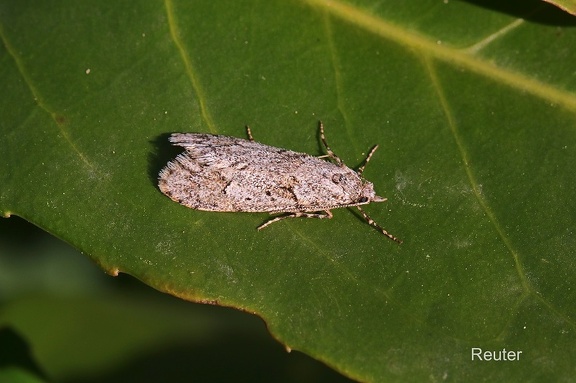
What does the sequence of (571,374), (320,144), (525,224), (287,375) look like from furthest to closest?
1. (287,375)
2. (320,144)
3. (525,224)
4. (571,374)

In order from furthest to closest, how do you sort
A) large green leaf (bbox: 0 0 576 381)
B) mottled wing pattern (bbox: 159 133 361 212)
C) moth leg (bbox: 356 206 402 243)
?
1. mottled wing pattern (bbox: 159 133 361 212)
2. moth leg (bbox: 356 206 402 243)
3. large green leaf (bbox: 0 0 576 381)

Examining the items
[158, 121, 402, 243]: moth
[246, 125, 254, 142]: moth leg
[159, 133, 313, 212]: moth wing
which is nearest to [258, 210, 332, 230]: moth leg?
[158, 121, 402, 243]: moth

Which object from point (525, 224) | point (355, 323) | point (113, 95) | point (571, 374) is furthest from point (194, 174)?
point (571, 374)

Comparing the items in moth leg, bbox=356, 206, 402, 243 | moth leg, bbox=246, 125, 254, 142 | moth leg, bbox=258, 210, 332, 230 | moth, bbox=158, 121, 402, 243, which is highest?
moth leg, bbox=246, 125, 254, 142

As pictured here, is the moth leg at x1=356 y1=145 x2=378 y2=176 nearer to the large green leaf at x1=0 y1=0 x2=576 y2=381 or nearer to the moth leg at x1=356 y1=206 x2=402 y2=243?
the large green leaf at x1=0 y1=0 x2=576 y2=381

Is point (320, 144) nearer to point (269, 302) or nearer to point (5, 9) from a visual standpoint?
Answer: point (269, 302)

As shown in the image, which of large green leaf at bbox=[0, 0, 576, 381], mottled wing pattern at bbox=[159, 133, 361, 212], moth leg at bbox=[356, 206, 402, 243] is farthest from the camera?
mottled wing pattern at bbox=[159, 133, 361, 212]

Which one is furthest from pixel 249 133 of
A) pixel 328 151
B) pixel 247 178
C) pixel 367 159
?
pixel 367 159
